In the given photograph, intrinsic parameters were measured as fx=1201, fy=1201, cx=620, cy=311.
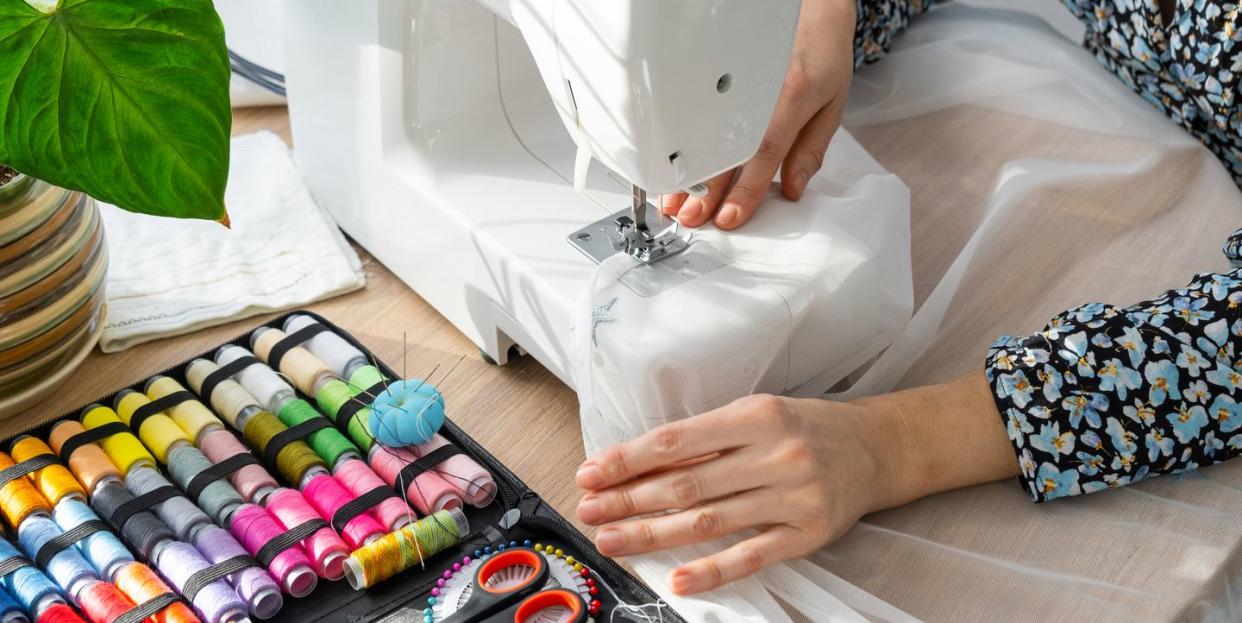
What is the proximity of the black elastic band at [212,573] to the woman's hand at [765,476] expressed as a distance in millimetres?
268

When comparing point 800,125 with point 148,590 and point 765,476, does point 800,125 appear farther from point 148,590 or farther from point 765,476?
point 148,590

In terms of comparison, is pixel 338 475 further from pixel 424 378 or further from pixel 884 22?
pixel 884 22

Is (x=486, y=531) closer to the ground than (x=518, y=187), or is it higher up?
closer to the ground

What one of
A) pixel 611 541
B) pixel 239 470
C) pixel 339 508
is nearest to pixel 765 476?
pixel 611 541

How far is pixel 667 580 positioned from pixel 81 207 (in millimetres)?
620

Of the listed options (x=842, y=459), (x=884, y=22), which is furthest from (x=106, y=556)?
(x=884, y=22)

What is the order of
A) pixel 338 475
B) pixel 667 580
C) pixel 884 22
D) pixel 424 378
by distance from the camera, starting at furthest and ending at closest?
pixel 884 22 < pixel 424 378 < pixel 338 475 < pixel 667 580

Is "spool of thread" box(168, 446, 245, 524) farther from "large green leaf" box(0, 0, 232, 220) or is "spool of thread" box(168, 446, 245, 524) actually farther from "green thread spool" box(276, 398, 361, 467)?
"large green leaf" box(0, 0, 232, 220)

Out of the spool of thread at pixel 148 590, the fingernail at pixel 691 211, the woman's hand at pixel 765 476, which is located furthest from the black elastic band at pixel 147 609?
the fingernail at pixel 691 211

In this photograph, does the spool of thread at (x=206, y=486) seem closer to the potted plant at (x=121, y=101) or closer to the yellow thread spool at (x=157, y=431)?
the yellow thread spool at (x=157, y=431)

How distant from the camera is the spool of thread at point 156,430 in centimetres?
105

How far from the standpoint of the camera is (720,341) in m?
0.93

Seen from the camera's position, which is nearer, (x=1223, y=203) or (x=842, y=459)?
(x=842, y=459)

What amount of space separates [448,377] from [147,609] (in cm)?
37
